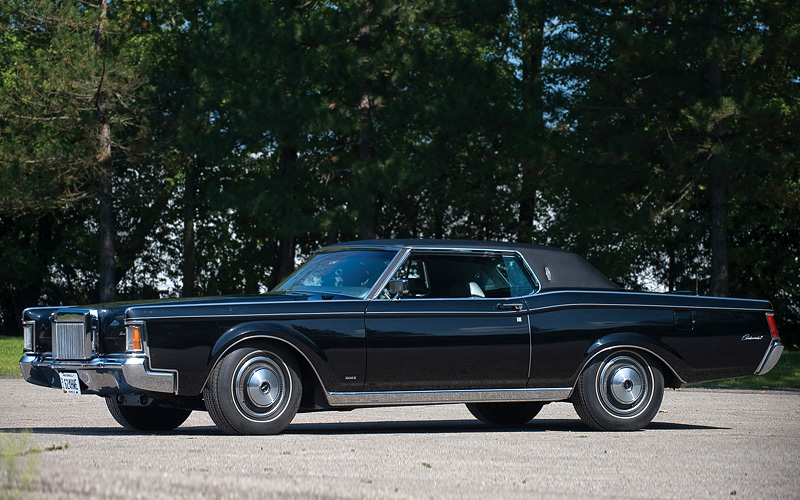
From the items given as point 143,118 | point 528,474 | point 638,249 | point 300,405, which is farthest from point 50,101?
point 528,474

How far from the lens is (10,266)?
4369 cm

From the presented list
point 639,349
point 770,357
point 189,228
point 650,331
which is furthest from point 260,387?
point 189,228

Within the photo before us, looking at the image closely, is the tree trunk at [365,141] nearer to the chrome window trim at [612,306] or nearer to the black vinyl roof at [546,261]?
the black vinyl roof at [546,261]

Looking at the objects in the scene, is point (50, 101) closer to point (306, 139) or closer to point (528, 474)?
point (306, 139)

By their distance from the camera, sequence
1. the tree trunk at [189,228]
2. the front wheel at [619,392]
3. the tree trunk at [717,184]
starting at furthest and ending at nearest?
the tree trunk at [189,228]
the tree trunk at [717,184]
the front wheel at [619,392]

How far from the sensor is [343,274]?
408 inches

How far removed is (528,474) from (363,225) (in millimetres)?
24978

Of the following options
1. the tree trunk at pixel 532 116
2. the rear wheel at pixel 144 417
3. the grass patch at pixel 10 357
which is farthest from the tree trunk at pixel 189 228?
the rear wheel at pixel 144 417

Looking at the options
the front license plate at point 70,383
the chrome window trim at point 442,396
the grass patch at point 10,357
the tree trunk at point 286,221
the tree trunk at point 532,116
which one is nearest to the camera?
the front license plate at point 70,383

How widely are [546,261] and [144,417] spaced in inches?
149

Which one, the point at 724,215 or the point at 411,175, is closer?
the point at 724,215

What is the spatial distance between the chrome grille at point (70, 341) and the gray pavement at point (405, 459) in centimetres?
64

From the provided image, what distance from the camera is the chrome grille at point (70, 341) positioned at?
31.0ft

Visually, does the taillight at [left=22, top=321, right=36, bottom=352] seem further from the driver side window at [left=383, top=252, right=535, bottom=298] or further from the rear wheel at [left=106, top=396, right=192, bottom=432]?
the driver side window at [left=383, top=252, right=535, bottom=298]
